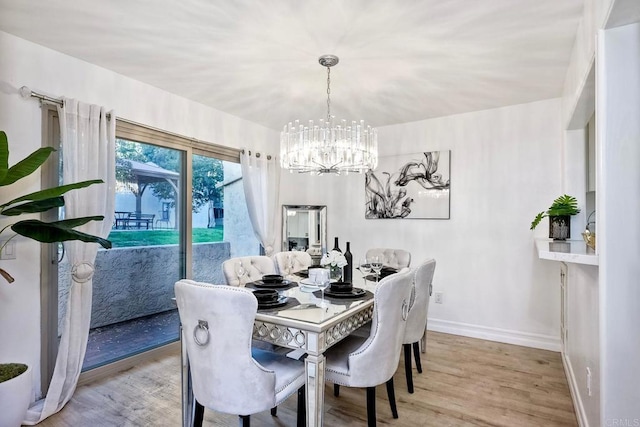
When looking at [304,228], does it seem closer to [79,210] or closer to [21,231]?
[79,210]

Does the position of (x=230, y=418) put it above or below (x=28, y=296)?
below

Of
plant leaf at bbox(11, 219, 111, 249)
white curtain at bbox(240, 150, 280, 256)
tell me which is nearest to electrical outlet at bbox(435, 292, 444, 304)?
white curtain at bbox(240, 150, 280, 256)

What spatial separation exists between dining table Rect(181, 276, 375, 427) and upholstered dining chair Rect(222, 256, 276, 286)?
1.79ft

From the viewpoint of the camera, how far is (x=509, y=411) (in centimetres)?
233

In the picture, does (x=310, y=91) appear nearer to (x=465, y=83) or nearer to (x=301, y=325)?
(x=465, y=83)

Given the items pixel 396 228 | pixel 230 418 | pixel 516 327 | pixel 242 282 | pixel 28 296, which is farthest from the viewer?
pixel 396 228

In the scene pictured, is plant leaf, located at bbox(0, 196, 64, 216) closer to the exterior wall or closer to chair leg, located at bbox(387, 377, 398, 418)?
the exterior wall

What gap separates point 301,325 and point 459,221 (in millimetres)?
2813

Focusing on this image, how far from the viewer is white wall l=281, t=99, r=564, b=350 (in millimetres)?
3502

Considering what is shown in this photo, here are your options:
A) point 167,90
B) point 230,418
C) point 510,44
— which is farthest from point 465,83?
point 230,418

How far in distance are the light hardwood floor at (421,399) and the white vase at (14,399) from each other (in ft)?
0.88

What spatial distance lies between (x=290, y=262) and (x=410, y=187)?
181 centimetres

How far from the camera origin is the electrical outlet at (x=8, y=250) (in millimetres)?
2268

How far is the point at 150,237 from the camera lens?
3.26 metres
